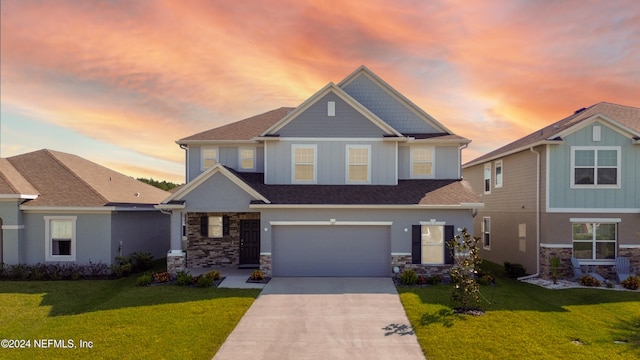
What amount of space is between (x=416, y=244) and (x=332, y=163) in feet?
16.6

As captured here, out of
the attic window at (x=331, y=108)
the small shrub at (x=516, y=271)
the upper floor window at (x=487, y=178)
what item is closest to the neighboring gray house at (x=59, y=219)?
the attic window at (x=331, y=108)

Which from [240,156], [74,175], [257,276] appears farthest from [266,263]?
[74,175]

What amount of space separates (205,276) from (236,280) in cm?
127

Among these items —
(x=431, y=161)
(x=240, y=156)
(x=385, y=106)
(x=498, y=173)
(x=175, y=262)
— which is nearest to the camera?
(x=175, y=262)

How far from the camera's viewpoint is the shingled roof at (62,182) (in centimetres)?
1670

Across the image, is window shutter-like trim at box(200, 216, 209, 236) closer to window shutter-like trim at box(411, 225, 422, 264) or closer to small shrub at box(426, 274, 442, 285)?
window shutter-like trim at box(411, 225, 422, 264)

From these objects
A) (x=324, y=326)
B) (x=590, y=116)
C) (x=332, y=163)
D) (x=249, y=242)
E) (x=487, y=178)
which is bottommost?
(x=324, y=326)

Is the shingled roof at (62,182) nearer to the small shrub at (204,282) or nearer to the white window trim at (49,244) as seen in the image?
the white window trim at (49,244)

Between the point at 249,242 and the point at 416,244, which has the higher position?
the point at 416,244

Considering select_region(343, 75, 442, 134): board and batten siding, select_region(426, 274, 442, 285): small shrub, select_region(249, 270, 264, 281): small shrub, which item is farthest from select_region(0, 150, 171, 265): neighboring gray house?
select_region(426, 274, 442, 285): small shrub

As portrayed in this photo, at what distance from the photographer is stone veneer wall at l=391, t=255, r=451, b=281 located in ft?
49.6

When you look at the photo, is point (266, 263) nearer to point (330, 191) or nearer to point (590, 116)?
point (330, 191)

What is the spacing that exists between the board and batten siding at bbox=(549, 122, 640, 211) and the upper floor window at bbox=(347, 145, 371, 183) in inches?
310

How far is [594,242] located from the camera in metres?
16.1
